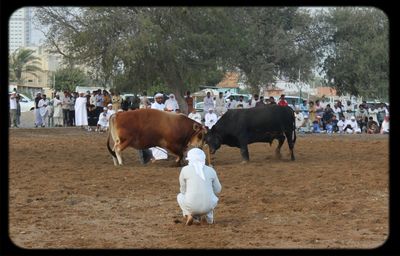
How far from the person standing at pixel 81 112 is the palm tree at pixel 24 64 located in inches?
921

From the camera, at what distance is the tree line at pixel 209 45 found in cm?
2661

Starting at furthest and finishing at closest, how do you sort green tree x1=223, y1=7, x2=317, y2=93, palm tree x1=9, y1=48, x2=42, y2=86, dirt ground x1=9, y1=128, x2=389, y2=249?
palm tree x1=9, y1=48, x2=42, y2=86 → green tree x1=223, y1=7, x2=317, y2=93 → dirt ground x1=9, y1=128, x2=389, y2=249

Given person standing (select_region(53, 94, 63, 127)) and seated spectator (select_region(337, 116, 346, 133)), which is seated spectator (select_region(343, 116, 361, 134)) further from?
person standing (select_region(53, 94, 63, 127))

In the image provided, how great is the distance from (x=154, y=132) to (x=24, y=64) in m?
40.4

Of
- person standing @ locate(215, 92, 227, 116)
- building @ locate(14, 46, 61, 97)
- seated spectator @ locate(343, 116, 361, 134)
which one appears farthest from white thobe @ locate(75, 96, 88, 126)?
building @ locate(14, 46, 61, 97)

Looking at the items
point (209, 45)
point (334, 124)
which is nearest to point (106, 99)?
point (209, 45)

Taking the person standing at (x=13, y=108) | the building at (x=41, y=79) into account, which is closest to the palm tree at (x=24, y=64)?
the building at (x=41, y=79)

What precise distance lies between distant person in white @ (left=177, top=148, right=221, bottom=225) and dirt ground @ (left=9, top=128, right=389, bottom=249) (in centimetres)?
18

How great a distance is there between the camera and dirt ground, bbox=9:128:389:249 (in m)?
7.06

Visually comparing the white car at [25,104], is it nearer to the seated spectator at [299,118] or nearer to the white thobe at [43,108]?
the white thobe at [43,108]

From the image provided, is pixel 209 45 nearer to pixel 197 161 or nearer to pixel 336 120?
pixel 336 120

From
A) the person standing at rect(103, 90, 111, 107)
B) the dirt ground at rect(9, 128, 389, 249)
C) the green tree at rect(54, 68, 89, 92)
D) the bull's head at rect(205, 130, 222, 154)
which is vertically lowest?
the dirt ground at rect(9, 128, 389, 249)

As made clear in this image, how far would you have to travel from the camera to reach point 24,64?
171 feet
